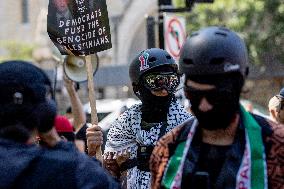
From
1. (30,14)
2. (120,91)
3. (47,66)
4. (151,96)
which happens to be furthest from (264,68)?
(151,96)

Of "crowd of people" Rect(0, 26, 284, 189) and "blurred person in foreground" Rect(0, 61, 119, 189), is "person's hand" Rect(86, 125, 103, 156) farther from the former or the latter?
"blurred person in foreground" Rect(0, 61, 119, 189)

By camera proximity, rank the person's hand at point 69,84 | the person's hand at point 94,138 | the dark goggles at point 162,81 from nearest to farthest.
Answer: the person's hand at point 94,138, the dark goggles at point 162,81, the person's hand at point 69,84

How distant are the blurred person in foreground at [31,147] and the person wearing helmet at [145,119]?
2.58 meters

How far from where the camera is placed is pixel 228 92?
4.17 m

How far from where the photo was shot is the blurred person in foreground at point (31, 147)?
12.5 ft

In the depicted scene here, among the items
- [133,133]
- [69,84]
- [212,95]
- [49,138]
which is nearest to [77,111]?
[69,84]

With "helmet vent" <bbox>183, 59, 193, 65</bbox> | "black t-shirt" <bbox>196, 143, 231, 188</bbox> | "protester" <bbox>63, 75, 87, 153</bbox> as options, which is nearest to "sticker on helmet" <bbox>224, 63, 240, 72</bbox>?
"helmet vent" <bbox>183, 59, 193, 65</bbox>

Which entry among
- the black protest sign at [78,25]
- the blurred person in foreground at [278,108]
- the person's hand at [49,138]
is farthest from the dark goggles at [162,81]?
the person's hand at [49,138]

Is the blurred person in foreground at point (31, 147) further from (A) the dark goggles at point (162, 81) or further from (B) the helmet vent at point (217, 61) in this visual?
(A) the dark goggles at point (162, 81)

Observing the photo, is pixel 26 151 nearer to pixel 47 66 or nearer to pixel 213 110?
pixel 213 110

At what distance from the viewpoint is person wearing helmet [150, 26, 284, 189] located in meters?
4.10

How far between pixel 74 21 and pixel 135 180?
1144 mm

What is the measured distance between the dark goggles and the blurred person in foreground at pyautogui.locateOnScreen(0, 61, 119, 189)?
2716 millimetres

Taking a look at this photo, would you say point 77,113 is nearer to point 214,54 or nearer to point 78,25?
point 78,25
